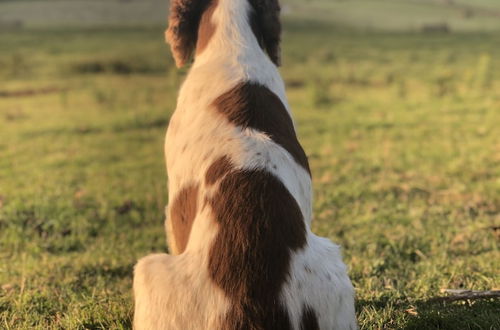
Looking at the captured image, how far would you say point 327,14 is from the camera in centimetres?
4550

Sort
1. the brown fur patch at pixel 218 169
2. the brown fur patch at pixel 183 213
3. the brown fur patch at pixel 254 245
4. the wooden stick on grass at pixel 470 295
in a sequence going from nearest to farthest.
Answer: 1. the brown fur patch at pixel 254 245
2. the brown fur patch at pixel 218 169
3. the brown fur patch at pixel 183 213
4. the wooden stick on grass at pixel 470 295

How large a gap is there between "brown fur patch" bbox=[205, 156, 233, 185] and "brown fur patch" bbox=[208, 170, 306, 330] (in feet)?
0.20

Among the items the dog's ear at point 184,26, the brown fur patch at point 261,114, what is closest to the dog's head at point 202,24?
the dog's ear at point 184,26

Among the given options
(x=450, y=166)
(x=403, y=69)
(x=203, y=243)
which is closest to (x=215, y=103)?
(x=203, y=243)

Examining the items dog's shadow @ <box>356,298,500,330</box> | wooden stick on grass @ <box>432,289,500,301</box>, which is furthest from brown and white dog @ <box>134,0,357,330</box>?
wooden stick on grass @ <box>432,289,500,301</box>

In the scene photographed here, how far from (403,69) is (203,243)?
20921mm

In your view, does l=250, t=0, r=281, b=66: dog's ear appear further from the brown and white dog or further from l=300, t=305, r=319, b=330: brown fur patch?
l=300, t=305, r=319, b=330: brown fur patch

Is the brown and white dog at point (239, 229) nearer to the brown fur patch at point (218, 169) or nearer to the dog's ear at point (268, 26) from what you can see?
the brown fur patch at point (218, 169)

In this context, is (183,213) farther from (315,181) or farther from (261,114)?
(315,181)

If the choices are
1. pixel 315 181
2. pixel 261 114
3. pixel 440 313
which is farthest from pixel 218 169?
pixel 315 181

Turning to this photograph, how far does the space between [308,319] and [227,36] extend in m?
1.98

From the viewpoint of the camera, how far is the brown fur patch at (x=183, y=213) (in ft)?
9.12

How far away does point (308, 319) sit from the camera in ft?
7.99

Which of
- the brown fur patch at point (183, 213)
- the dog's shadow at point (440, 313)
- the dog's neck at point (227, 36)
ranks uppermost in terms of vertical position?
the dog's neck at point (227, 36)
